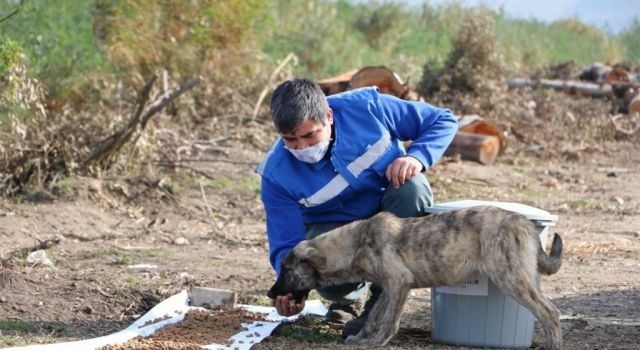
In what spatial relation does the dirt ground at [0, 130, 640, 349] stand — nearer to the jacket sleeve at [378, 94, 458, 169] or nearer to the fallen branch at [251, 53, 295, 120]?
the jacket sleeve at [378, 94, 458, 169]

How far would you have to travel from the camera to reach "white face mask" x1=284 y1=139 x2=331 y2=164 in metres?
6.39

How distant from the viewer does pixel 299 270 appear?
20.6 ft

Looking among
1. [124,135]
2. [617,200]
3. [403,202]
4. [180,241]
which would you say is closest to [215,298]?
[403,202]

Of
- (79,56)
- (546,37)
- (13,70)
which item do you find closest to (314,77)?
(79,56)

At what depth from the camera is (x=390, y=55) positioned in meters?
25.0

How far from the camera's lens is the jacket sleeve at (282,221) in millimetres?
6645

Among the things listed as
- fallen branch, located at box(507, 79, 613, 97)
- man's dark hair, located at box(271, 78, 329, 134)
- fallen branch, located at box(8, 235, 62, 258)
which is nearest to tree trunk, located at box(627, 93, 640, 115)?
fallen branch, located at box(507, 79, 613, 97)

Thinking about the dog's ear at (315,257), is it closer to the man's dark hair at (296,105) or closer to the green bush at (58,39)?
the man's dark hair at (296,105)

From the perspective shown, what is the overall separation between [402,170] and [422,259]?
1.85 ft

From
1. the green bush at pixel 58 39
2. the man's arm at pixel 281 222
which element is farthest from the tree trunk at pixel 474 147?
the man's arm at pixel 281 222

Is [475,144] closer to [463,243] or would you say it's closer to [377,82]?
[377,82]

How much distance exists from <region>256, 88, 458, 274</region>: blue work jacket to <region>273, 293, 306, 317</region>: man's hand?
285mm

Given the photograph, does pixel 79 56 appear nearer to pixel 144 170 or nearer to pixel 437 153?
pixel 144 170

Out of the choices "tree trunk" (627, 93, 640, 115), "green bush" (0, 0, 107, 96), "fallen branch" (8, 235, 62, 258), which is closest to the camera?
"fallen branch" (8, 235, 62, 258)
